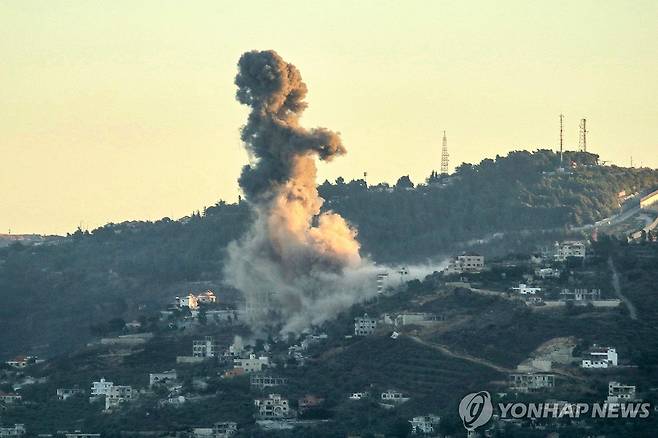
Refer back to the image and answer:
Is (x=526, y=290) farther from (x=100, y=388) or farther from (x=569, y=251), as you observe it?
(x=100, y=388)

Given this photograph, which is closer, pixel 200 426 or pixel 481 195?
pixel 200 426

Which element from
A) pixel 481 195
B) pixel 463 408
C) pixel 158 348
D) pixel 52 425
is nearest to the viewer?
pixel 463 408

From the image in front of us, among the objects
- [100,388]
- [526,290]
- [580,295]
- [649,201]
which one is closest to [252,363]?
[100,388]

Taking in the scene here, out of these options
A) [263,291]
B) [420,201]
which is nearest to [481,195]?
[420,201]

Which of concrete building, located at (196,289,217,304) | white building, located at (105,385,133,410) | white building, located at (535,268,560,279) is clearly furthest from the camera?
concrete building, located at (196,289,217,304)

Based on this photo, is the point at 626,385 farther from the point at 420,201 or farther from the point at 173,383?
the point at 420,201

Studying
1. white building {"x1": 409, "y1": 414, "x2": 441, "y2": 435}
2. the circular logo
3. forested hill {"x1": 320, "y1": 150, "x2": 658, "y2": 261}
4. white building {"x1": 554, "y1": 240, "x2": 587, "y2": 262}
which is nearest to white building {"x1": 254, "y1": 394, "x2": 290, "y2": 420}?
white building {"x1": 409, "y1": 414, "x2": 441, "y2": 435}

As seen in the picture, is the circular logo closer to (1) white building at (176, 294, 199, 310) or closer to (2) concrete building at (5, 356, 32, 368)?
(2) concrete building at (5, 356, 32, 368)

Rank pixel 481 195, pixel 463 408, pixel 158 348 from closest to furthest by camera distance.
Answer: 1. pixel 463 408
2. pixel 158 348
3. pixel 481 195
